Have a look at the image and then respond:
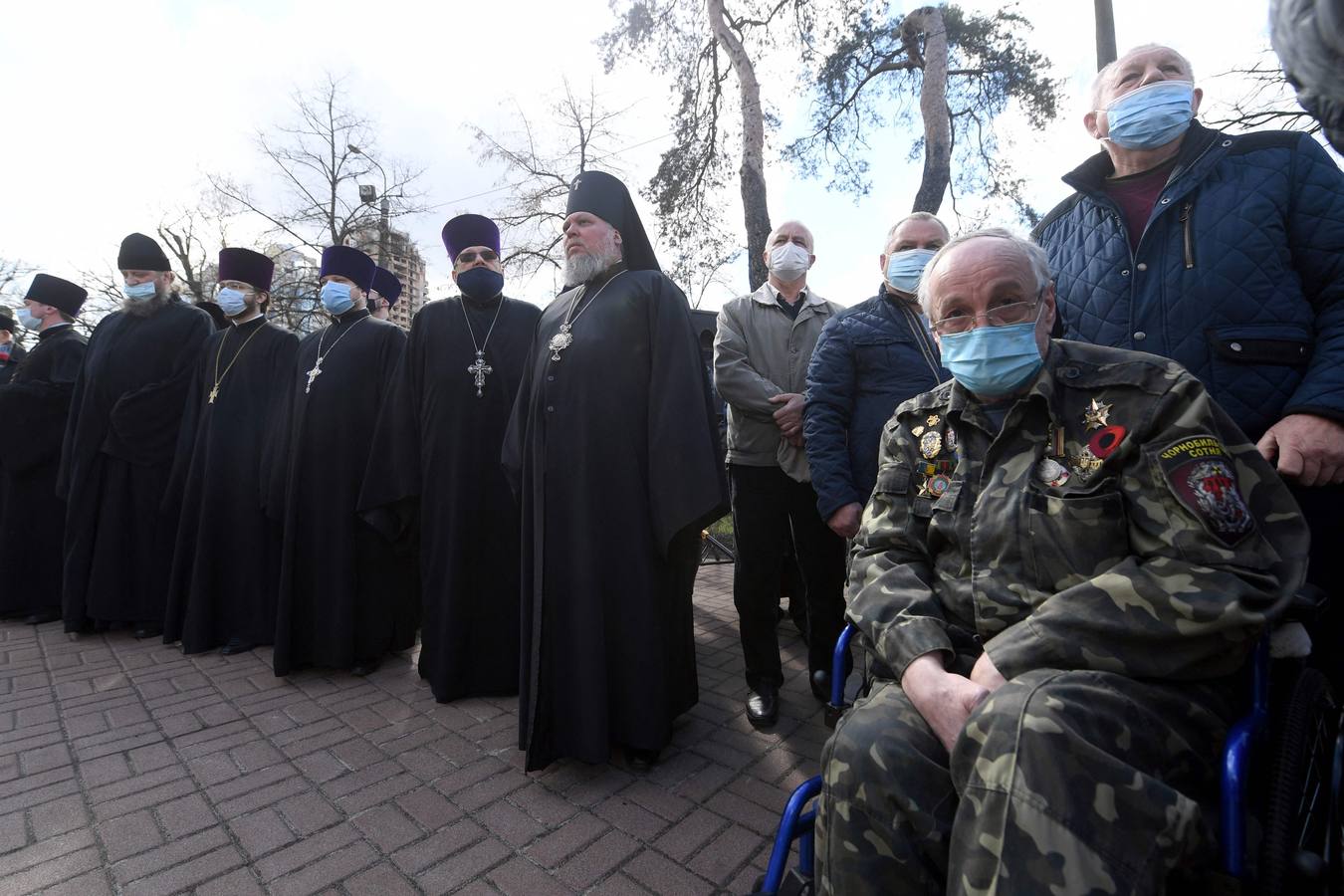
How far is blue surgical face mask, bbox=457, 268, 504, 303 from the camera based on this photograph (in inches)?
146

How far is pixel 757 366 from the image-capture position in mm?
3418

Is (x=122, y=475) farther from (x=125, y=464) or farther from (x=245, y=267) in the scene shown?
(x=245, y=267)

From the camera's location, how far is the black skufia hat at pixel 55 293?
5.42 meters

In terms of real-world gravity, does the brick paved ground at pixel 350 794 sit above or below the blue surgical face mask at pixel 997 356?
below

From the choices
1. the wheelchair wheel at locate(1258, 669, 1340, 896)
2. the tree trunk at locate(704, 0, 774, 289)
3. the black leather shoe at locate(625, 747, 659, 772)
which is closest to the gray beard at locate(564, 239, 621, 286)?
the black leather shoe at locate(625, 747, 659, 772)

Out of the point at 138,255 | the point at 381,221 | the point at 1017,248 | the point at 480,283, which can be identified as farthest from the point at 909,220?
the point at 381,221

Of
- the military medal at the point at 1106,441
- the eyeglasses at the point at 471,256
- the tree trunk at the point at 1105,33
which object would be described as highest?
the tree trunk at the point at 1105,33

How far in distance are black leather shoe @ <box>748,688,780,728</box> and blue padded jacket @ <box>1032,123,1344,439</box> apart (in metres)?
2.00

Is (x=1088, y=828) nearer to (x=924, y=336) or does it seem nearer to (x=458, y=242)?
(x=924, y=336)

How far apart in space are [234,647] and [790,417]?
3748 mm

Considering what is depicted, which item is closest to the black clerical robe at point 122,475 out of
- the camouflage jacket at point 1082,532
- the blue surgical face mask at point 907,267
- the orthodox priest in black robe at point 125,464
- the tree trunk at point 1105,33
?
the orthodox priest in black robe at point 125,464

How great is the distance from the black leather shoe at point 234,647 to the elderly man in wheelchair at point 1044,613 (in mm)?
4081

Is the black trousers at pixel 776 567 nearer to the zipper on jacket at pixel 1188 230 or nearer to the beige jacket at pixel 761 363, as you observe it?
the beige jacket at pixel 761 363

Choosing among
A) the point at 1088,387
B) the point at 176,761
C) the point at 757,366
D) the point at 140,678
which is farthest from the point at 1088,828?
the point at 140,678
